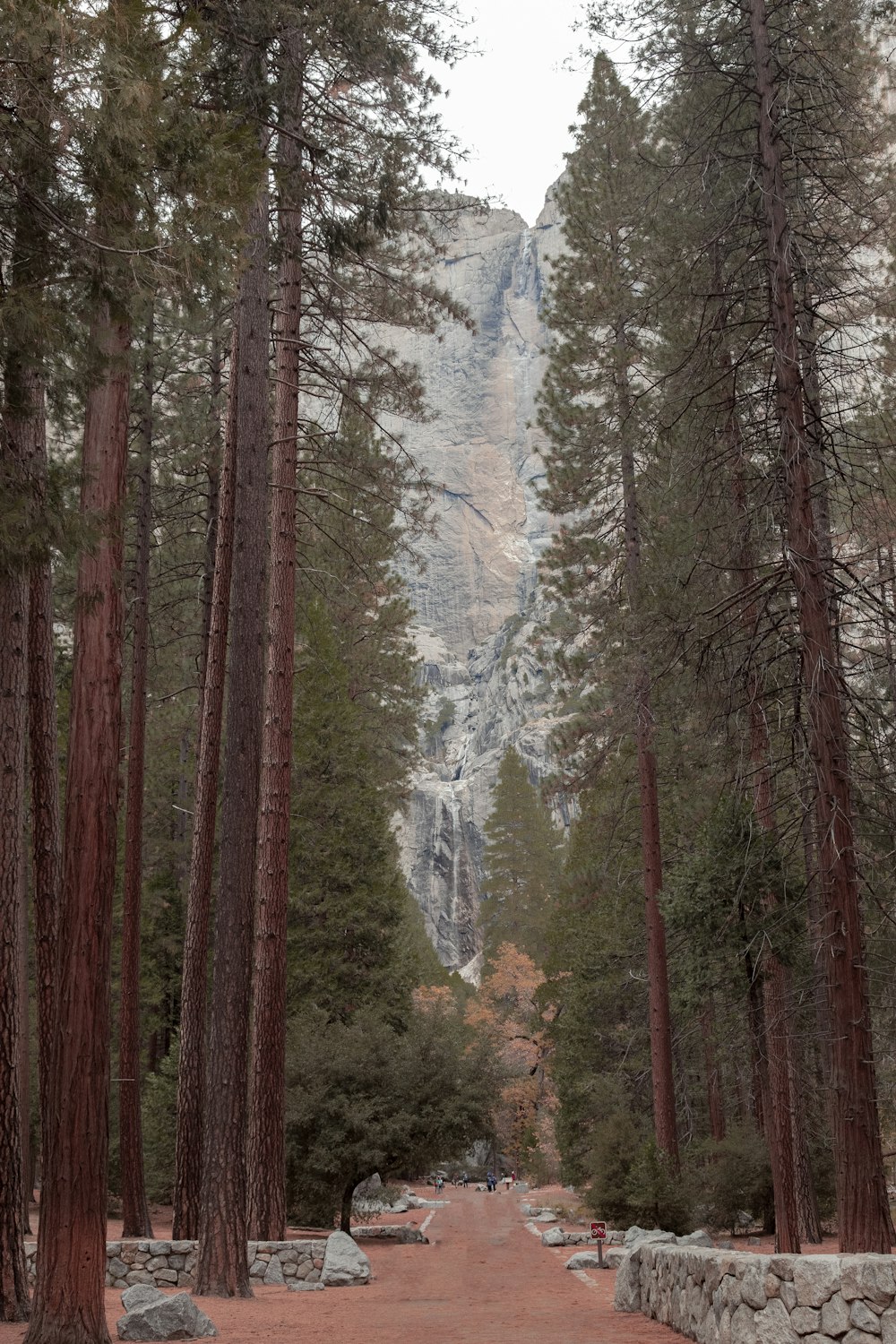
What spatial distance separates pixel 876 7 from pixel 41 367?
8.37 m

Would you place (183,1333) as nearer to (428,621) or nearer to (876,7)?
(876,7)

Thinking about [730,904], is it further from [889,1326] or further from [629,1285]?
[889,1326]

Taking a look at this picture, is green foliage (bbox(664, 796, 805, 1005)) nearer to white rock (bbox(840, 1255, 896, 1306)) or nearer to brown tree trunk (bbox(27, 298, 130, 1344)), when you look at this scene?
→ white rock (bbox(840, 1255, 896, 1306))

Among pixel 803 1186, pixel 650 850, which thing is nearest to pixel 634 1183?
pixel 803 1186

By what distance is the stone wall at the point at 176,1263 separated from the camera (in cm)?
1077

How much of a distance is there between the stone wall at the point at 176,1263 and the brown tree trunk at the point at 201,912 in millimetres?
368

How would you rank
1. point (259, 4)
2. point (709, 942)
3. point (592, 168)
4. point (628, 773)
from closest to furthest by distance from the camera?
point (259, 4) → point (709, 942) → point (592, 168) → point (628, 773)

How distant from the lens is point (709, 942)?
37.1 ft

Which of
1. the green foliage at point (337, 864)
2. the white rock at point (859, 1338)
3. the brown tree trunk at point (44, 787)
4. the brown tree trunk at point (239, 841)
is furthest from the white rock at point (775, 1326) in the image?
the green foliage at point (337, 864)

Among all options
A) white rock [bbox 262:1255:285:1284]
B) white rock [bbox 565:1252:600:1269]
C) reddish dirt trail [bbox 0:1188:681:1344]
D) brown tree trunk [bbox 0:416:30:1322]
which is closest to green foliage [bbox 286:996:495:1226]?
reddish dirt trail [bbox 0:1188:681:1344]

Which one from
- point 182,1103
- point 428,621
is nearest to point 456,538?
point 428,621

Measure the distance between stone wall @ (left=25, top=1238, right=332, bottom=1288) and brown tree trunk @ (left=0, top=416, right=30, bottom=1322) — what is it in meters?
3.45

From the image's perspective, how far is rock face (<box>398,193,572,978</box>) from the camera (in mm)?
97125

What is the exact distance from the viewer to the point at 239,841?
10039 mm
